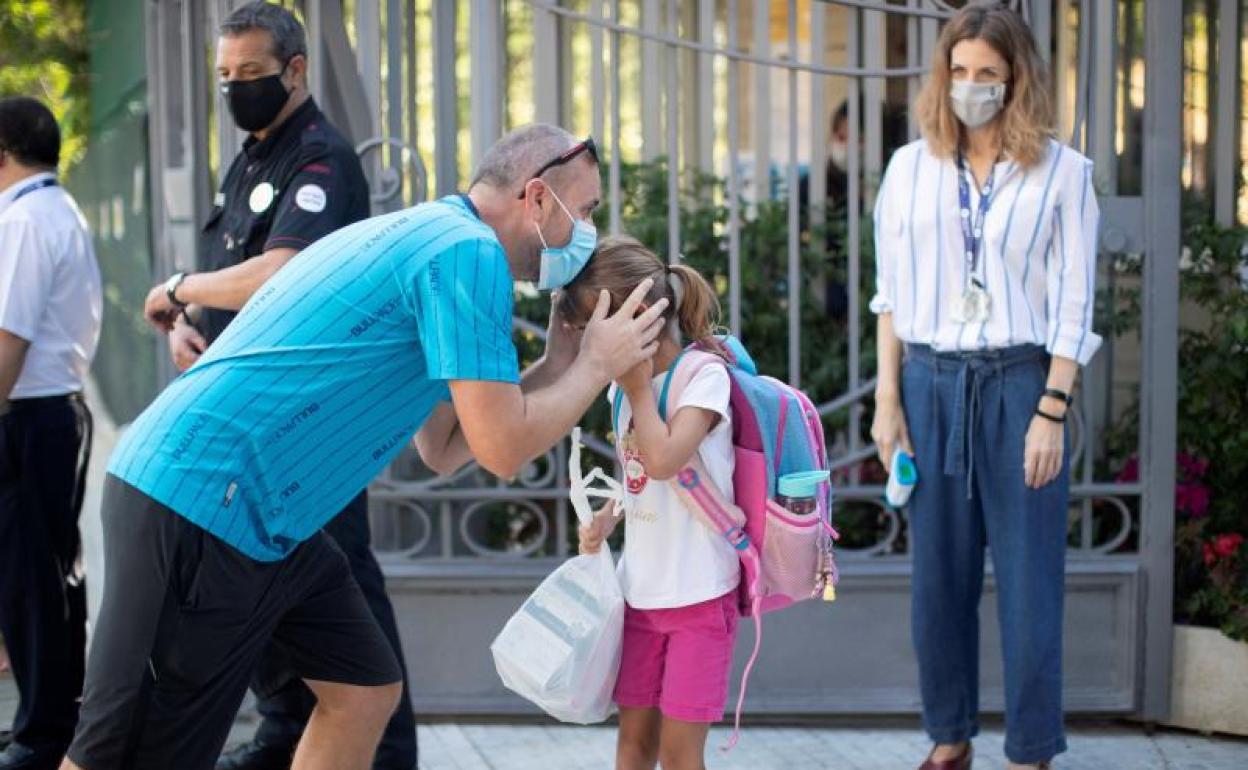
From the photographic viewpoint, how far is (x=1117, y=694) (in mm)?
5328

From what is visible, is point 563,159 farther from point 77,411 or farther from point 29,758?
point 29,758

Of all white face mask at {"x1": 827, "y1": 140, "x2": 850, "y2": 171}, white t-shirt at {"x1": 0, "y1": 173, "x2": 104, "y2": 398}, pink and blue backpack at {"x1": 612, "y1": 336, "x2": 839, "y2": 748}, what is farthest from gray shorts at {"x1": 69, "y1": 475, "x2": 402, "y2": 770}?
white face mask at {"x1": 827, "y1": 140, "x2": 850, "y2": 171}

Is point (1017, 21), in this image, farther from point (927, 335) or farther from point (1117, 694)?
point (1117, 694)

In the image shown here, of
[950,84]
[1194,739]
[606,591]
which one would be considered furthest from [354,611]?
[1194,739]

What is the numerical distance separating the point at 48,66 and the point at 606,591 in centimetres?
754

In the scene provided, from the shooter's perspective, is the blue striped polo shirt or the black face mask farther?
the black face mask

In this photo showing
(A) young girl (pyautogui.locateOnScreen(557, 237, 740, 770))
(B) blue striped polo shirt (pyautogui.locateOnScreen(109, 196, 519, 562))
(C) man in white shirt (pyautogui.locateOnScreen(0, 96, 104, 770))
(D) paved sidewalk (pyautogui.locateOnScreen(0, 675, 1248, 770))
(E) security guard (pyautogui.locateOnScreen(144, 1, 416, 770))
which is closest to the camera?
(B) blue striped polo shirt (pyautogui.locateOnScreen(109, 196, 519, 562))

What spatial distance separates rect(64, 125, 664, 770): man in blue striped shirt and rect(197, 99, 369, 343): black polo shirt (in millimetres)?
1051

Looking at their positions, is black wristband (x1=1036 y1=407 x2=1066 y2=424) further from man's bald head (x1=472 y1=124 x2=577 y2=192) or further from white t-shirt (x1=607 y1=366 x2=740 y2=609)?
man's bald head (x1=472 y1=124 x2=577 y2=192)

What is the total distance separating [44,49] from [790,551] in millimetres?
7785

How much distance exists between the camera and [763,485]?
370cm

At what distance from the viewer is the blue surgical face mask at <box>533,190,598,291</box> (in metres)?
3.35

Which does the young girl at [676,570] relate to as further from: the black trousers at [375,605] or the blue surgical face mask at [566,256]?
the black trousers at [375,605]

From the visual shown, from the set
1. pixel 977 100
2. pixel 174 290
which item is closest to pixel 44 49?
pixel 174 290
